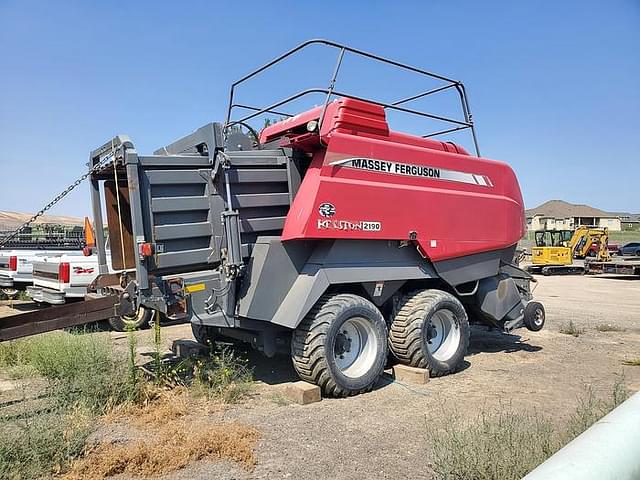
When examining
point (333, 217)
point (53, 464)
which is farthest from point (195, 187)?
point (53, 464)

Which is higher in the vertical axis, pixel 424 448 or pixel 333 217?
pixel 333 217

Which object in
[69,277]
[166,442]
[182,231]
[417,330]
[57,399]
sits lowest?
[166,442]

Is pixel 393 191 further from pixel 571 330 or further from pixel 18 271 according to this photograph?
pixel 18 271

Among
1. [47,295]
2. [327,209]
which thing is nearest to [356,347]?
[327,209]

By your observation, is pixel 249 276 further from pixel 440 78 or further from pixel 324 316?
pixel 440 78

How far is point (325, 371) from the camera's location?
5484 mm

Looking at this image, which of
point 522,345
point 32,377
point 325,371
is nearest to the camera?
point 325,371

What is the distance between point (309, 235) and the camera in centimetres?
549

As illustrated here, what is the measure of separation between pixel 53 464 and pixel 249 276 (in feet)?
8.34

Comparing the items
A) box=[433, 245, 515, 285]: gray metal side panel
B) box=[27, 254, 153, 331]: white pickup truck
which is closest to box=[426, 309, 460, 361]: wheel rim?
box=[433, 245, 515, 285]: gray metal side panel

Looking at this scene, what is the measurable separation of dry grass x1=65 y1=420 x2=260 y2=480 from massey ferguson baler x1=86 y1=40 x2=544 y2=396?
1.27 meters

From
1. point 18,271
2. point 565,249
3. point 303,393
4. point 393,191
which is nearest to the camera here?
point 303,393

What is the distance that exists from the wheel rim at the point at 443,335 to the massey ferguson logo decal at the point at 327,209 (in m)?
2.15

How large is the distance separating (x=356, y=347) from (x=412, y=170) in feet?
7.45
